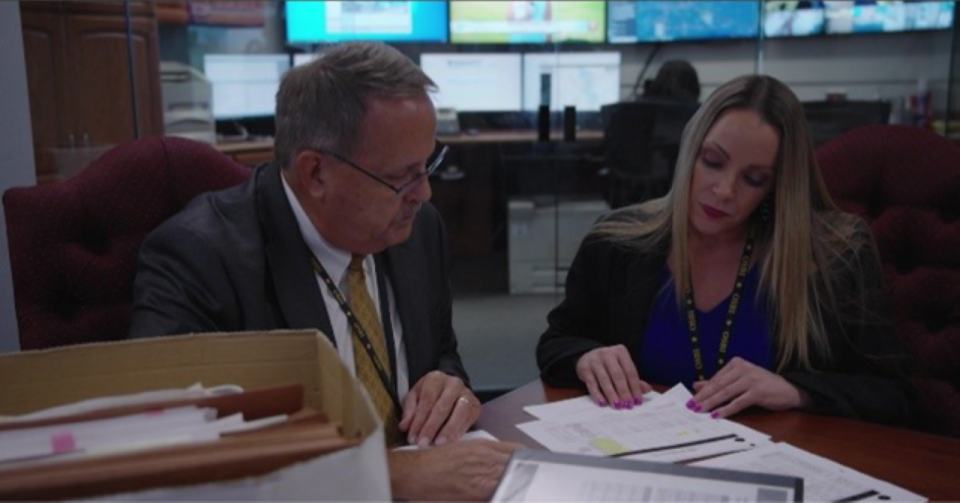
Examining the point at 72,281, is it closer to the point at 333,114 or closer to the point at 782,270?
the point at 333,114

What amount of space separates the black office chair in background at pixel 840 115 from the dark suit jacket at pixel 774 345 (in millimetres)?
2557

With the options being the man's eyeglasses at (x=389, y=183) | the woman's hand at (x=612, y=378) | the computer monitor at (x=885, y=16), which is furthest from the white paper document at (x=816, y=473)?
the computer monitor at (x=885, y=16)

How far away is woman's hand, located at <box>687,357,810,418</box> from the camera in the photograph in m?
1.41

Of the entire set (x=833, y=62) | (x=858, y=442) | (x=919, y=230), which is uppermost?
(x=833, y=62)

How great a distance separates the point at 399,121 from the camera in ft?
4.45

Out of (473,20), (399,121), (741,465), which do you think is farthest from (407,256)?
(473,20)

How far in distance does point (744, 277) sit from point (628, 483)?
86 centimetres

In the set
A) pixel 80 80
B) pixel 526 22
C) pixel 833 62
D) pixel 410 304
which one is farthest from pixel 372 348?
pixel 833 62

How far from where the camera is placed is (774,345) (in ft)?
5.49

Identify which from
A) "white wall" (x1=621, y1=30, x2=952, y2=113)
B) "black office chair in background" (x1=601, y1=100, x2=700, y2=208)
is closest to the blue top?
"black office chair in background" (x1=601, y1=100, x2=700, y2=208)

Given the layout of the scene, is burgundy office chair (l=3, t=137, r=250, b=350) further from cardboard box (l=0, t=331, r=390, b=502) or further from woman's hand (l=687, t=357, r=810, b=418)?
woman's hand (l=687, t=357, r=810, b=418)

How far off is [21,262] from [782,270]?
4.63ft

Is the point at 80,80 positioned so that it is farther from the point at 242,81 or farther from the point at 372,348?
the point at 372,348

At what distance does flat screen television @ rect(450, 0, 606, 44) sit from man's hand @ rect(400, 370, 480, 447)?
3540 millimetres
